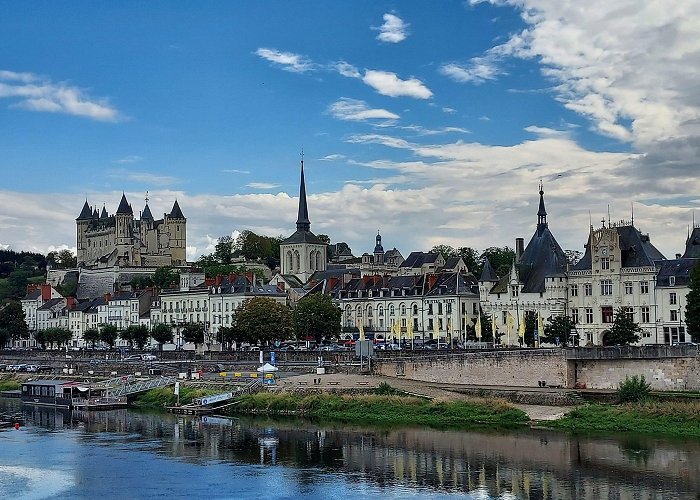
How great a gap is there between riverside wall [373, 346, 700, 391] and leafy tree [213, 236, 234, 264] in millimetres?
110249

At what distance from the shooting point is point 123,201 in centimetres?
19150

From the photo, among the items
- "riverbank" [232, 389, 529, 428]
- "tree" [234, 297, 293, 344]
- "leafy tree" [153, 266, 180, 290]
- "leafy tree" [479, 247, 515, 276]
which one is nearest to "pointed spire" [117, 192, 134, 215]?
"leafy tree" [153, 266, 180, 290]

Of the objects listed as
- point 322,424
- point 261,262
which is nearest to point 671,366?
point 322,424

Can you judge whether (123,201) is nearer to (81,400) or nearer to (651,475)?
(81,400)

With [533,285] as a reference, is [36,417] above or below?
below

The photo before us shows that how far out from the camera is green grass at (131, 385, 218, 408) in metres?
62.9

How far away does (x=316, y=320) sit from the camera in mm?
92188

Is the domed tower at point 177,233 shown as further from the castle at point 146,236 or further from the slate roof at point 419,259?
the slate roof at point 419,259

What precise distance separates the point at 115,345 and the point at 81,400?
5372 centimetres

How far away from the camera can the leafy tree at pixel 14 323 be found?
128375 mm

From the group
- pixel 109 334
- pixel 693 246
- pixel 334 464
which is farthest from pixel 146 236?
pixel 334 464

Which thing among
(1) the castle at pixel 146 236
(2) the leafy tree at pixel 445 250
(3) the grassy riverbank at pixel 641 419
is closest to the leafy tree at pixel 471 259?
(2) the leafy tree at pixel 445 250

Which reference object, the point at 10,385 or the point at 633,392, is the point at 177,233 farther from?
the point at 633,392

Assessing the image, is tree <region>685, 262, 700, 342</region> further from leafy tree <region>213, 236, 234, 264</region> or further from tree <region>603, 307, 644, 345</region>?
leafy tree <region>213, 236, 234, 264</region>
